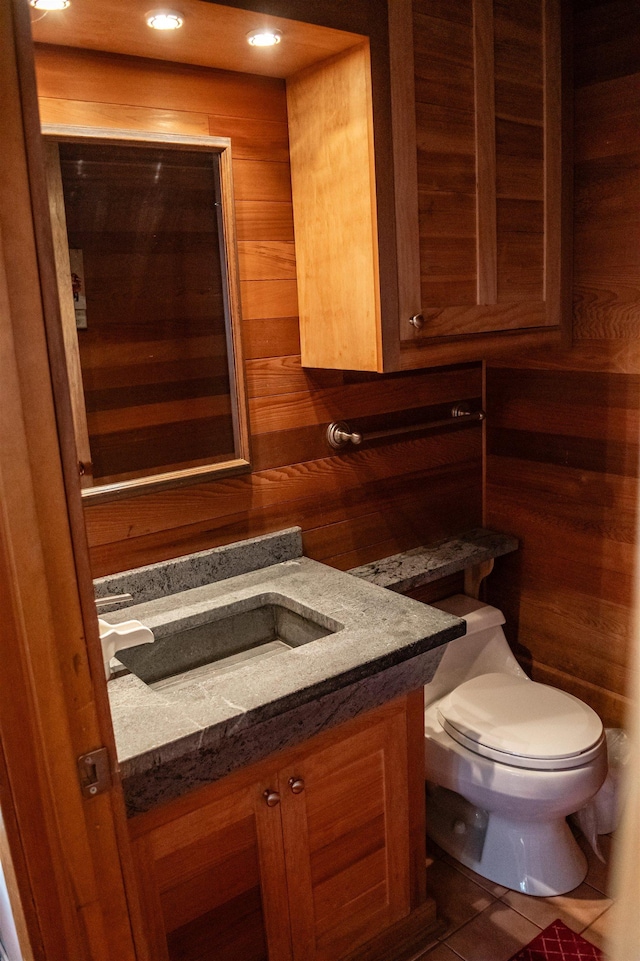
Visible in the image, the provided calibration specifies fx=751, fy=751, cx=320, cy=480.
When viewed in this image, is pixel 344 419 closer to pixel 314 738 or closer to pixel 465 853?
pixel 314 738

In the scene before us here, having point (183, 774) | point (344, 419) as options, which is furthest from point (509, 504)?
point (183, 774)

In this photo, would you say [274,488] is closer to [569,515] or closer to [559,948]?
[569,515]

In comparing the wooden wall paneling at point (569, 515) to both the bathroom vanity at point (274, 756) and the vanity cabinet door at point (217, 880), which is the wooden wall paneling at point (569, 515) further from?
the vanity cabinet door at point (217, 880)

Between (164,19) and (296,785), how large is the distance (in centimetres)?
147

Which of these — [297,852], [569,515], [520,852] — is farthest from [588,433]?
[297,852]

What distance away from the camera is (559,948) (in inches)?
69.9

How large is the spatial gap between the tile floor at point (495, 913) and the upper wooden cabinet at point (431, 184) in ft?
4.50

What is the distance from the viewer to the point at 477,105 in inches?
68.2

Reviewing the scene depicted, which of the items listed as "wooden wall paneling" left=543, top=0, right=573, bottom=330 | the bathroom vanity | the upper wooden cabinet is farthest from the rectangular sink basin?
"wooden wall paneling" left=543, top=0, right=573, bottom=330

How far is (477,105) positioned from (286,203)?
49 centimetres

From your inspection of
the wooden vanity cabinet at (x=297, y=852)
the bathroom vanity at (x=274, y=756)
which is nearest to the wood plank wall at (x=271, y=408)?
the bathroom vanity at (x=274, y=756)

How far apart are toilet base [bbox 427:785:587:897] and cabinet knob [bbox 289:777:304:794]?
2.44 ft

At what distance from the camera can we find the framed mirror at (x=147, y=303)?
1.55m

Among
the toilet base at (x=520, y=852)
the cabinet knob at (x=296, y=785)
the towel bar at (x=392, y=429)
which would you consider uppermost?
the towel bar at (x=392, y=429)
